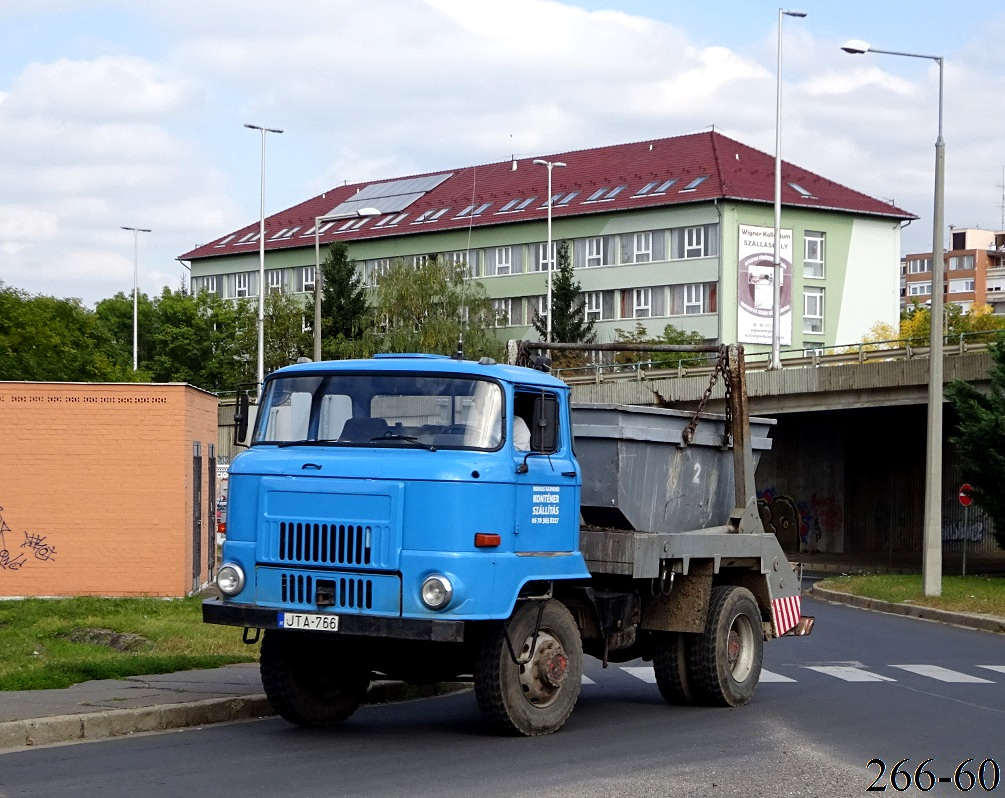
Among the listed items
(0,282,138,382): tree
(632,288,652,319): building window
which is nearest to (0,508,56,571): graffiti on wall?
(0,282,138,382): tree

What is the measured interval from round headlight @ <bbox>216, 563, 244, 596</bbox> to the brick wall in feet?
42.2

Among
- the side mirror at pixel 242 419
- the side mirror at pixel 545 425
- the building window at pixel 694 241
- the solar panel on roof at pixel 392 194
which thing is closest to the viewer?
Result: the side mirror at pixel 545 425

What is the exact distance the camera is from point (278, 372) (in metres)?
11.2

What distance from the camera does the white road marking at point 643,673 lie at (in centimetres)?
1569

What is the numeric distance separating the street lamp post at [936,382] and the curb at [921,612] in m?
0.89

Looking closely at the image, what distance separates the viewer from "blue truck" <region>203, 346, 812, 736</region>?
33.6 feet

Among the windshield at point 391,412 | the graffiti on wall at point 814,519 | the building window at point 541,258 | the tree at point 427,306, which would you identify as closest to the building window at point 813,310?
the building window at point 541,258

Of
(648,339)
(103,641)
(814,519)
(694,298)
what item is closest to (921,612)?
(103,641)

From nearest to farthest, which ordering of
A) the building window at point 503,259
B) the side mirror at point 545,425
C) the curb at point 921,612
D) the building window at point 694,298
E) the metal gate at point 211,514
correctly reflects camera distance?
the side mirror at point 545,425 → the curb at point 921,612 → the metal gate at point 211,514 → the building window at point 694,298 → the building window at point 503,259

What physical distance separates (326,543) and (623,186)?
245 feet

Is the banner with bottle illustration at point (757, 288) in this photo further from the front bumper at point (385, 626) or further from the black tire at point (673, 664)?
the front bumper at point (385, 626)

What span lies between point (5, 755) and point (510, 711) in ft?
10.7

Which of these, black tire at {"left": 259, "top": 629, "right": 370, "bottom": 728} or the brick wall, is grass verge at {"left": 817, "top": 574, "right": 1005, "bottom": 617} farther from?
black tire at {"left": 259, "top": 629, "right": 370, "bottom": 728}

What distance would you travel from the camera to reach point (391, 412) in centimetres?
1082
